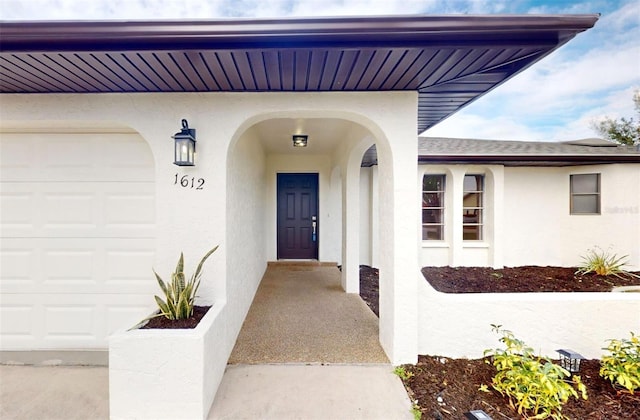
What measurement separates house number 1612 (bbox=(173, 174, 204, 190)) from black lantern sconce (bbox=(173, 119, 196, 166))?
169 millimetres

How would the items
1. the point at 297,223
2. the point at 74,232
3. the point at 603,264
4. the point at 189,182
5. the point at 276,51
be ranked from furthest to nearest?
the point at 297,223
the point at 603,264
the point at 74,232
the point at 189,182
the point at 276,51

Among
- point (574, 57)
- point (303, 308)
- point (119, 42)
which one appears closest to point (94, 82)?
point (119, 42)

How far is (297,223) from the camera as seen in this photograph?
686 centimetres

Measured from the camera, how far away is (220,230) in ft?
8.22

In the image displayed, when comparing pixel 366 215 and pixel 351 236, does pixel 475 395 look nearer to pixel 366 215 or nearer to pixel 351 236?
pixel 351 236

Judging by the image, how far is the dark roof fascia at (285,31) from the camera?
5.48ft

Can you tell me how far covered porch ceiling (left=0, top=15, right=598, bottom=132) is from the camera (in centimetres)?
168

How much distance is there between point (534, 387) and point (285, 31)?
10.0 ft

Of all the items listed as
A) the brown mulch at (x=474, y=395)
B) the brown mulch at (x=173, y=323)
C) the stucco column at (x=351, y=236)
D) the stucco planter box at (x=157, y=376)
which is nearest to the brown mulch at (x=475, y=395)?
the brown mulch at (x=474, y=395)

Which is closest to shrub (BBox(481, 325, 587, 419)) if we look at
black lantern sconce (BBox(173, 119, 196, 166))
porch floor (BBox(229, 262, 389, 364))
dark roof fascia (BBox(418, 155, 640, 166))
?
porch floor (BBox(229, 262, 389, 364))

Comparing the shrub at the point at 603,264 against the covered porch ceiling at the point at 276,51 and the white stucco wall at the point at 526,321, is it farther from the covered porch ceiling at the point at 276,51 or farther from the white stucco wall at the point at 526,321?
the covered porch ceiling at the point at 276,51

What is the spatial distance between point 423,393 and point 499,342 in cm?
102

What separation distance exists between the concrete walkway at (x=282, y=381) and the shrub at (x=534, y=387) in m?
0.81

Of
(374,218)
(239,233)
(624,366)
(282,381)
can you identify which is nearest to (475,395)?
(624,366)
